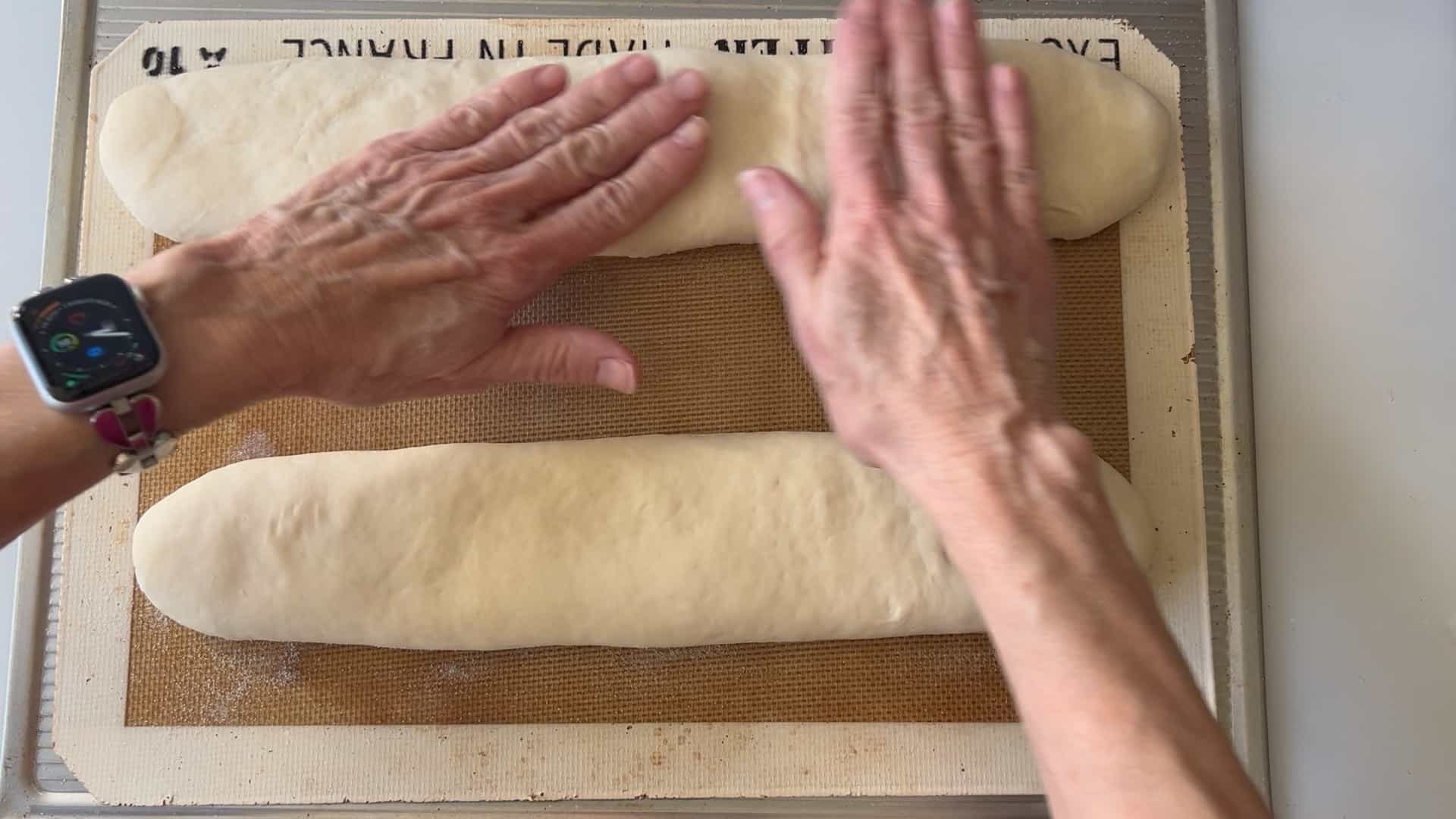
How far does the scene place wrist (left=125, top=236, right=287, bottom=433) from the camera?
3.61 feet

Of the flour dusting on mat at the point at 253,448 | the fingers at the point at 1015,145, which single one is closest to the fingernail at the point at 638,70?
the fingers at the point at 1015,145

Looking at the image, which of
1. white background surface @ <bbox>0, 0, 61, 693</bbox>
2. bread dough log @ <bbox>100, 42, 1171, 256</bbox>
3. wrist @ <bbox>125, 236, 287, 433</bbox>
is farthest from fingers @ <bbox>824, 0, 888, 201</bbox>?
white background surface @ <bbox>0, 0, 61, 693</bbox>

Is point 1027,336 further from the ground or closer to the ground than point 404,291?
closer to the ground

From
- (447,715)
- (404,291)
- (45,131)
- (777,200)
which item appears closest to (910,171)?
(777,200)

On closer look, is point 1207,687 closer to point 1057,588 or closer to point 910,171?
point 1057,588

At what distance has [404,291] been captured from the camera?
123 cm

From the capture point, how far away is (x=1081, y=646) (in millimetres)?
890

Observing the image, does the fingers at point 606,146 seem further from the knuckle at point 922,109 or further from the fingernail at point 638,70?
the knuckle at point 922,109

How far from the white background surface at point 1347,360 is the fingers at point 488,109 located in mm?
837

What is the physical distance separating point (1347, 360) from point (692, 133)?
116 cm

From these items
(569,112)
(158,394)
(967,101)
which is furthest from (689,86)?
(158,394)

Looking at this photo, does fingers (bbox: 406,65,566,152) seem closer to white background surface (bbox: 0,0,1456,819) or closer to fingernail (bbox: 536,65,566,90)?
fingernail (bbox: 536,65,566,90)

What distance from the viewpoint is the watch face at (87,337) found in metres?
1.03

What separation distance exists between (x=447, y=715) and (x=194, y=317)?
704mm
